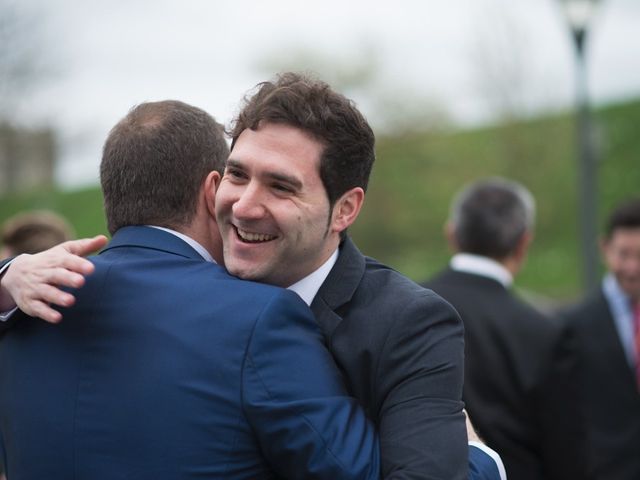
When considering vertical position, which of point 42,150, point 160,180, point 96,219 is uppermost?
point 160,180

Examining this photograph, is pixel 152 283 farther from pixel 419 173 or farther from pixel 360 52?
pixel 360 52

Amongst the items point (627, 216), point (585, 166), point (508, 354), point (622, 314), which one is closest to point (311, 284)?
point (508, 354)

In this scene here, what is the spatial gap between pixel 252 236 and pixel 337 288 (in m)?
0.30

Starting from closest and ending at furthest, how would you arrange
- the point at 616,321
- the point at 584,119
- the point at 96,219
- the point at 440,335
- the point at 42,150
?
1. the point at 440,335
2. the point at 616,321
3. the point at 584,119
4. the point at 42,150
5. the point at 96,219

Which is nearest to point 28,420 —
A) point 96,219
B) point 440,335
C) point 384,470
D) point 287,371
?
point 287,371

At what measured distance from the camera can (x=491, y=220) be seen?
5.10 m

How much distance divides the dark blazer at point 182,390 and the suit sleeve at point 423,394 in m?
0.08

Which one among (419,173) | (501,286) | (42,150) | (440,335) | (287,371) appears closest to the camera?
(287,371)

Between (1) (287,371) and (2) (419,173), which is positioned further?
(2) (419,173)

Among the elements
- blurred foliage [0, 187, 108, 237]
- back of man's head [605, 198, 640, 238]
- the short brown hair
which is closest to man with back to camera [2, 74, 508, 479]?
the short brown hair

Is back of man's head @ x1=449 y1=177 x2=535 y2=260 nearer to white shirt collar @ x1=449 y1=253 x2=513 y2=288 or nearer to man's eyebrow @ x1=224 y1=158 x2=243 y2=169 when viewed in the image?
white shirt collar @ x1=449 y1=253 x2=513 y2=288

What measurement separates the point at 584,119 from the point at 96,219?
22761 mm

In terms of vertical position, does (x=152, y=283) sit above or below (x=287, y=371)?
above

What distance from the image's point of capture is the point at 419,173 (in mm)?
27531
